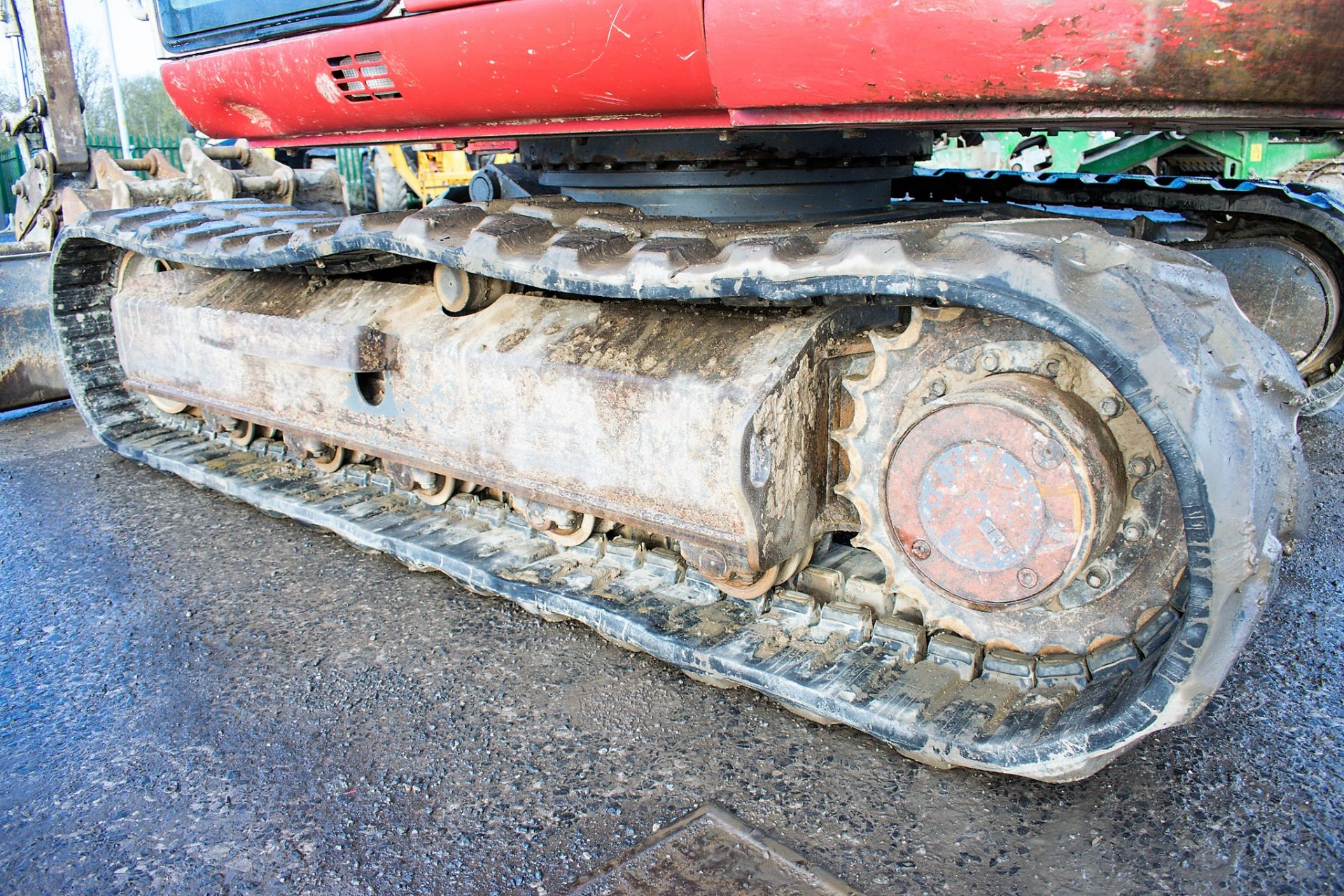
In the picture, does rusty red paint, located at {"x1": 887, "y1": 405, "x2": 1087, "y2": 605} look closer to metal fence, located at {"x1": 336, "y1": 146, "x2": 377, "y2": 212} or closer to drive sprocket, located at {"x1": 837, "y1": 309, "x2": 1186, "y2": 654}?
drive sprocket, located at {"x1": 837, "y1": 309, "x2": 1186, "y2": 654}

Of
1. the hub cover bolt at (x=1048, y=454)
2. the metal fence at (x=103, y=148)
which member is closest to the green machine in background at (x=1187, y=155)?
the hub cover bolt at (x=1048, y=454)

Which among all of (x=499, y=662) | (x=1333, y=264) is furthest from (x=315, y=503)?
(x=1333, y=264)

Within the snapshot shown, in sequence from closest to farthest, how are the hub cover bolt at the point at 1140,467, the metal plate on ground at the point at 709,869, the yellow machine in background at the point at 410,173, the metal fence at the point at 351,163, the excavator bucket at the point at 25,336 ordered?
1. the metal plate on ground at the point at 709,869
2. the hub cover bolt at the point at 1140,467
3. the excavator bucket at the point at 25,336
4. the yellow machine in background at the point at 410,173
5. the metal fence at the point at 351,163

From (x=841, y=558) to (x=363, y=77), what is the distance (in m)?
1.77

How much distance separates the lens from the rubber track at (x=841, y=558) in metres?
1.58

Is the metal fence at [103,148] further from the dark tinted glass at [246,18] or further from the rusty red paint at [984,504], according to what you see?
the rusty red paint at [984,504]

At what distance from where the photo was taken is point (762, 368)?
2.08 metres

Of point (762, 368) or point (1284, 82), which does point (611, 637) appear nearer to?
point (762, 368)

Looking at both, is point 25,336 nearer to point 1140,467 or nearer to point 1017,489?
point 1017,489

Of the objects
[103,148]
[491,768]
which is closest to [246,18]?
[491,768]

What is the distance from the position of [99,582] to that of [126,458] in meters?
1.49

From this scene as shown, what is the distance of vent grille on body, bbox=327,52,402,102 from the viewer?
2525 mm

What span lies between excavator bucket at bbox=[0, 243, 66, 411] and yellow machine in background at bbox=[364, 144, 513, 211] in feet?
23.4

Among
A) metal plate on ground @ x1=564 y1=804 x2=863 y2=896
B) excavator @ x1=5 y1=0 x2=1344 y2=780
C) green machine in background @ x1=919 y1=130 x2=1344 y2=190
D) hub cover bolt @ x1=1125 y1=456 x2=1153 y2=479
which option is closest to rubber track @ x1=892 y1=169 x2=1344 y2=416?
excavator @ x1=5 y1=0 x2=1344 y2=780
